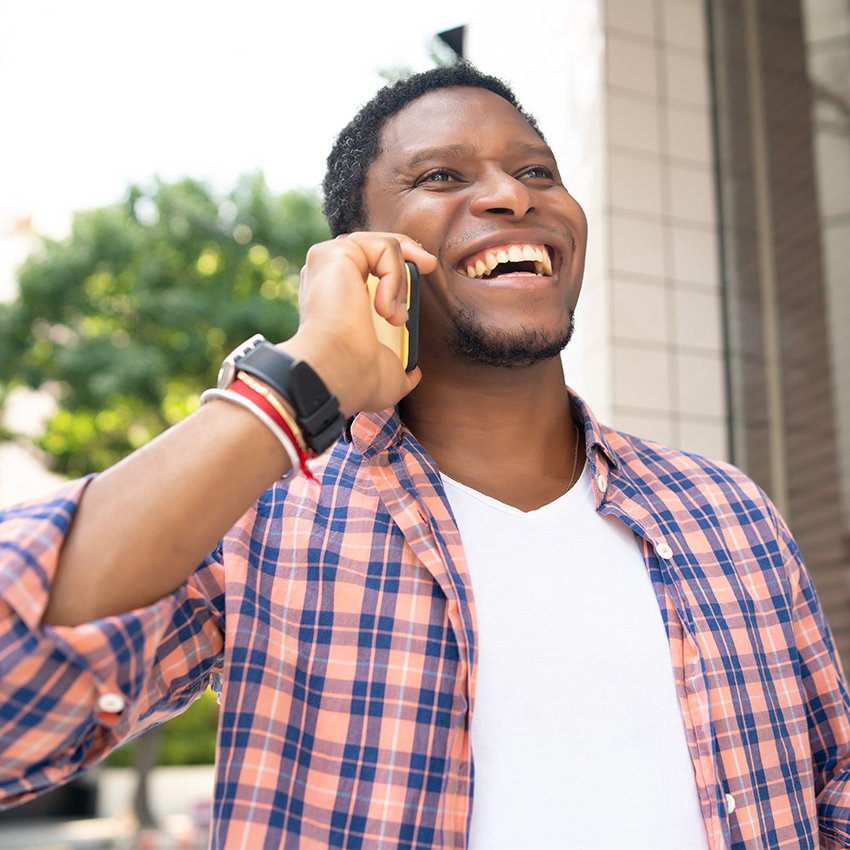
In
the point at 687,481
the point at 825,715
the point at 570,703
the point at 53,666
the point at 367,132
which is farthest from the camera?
the point at 367,132

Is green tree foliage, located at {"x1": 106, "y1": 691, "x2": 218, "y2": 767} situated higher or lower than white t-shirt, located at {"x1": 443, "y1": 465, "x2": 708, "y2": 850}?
lower

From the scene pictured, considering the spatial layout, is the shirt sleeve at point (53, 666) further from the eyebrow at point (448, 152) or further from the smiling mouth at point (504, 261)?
the eyebrow at point (448, 152)

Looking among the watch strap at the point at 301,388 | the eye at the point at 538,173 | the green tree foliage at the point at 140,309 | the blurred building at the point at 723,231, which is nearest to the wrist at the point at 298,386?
the watch strap at the point at 301,388

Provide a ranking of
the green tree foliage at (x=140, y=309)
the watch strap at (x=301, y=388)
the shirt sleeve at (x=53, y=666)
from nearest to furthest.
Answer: the shirt sleeve at (x=53, y=666)
the watch strap at (x=301, y=388)
the green tree foliage at (x=140, y=309)

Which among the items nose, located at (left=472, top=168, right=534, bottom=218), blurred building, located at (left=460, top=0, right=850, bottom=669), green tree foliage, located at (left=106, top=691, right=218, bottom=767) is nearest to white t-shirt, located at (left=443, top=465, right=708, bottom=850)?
nose, located at (left=472, top=168, right=534, bottom=218)

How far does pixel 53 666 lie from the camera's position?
32.2 inches

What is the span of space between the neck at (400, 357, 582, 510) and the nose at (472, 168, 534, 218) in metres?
0.24

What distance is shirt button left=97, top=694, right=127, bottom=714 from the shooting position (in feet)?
2.76

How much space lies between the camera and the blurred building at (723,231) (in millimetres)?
2545

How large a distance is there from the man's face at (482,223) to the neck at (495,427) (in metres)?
0.06

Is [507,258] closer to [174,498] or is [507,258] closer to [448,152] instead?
[448,152]

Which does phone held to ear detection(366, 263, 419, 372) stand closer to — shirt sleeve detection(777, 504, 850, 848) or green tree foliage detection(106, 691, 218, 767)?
shirt sleeve detection(777, 504, 850, 848)

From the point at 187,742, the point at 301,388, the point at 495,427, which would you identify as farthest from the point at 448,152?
the point at 187,742

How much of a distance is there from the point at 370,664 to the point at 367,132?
968 mm
